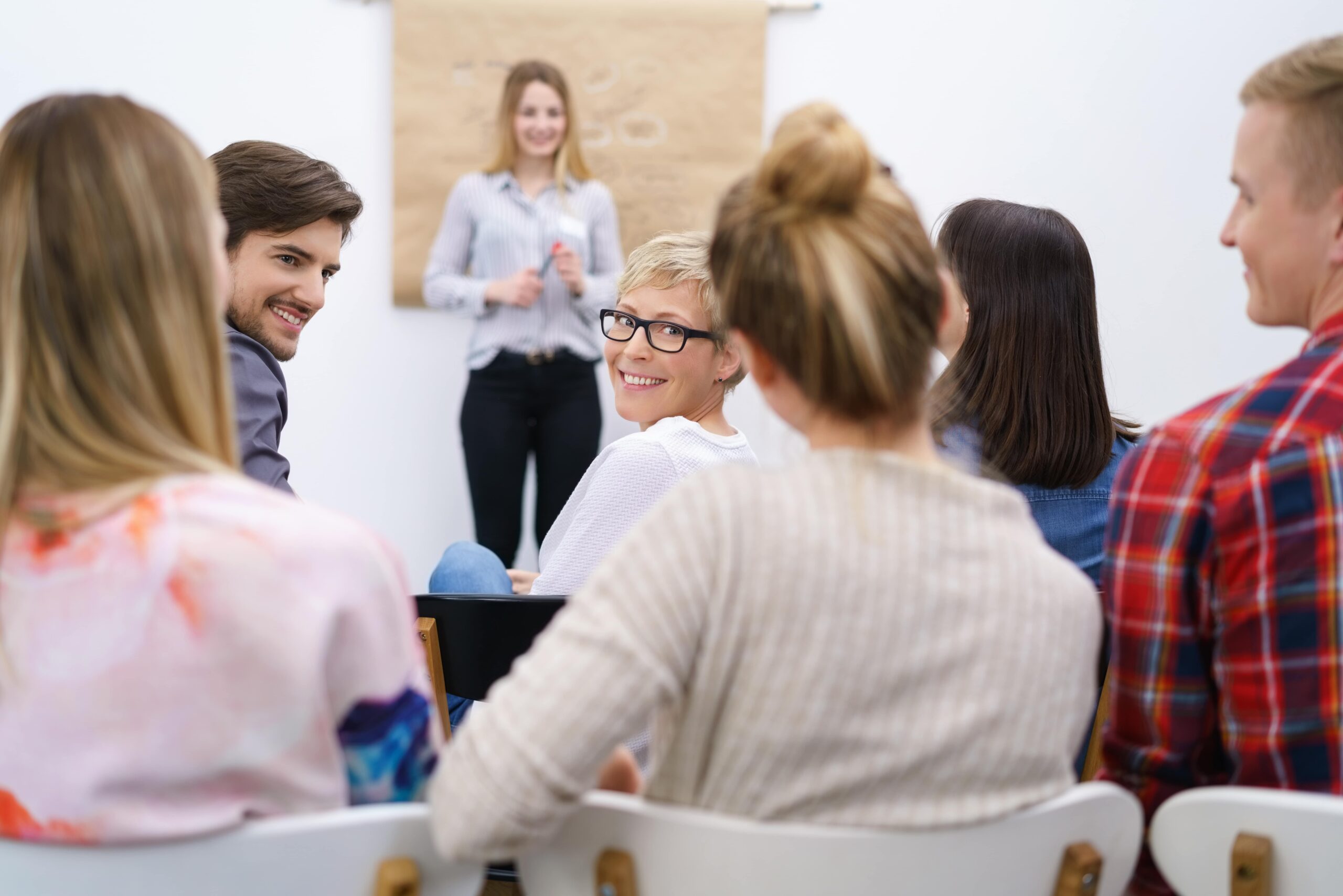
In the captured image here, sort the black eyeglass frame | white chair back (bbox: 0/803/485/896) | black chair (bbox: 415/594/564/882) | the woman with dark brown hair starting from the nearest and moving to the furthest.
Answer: white chair back (bbox: 0/803/485/896) < black chair (bbox: 415/594/564/882) < the woman with dark brown hair < the black eyeglass frame

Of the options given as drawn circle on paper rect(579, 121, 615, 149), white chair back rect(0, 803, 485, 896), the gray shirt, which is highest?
drawn circle on paper rect(579, 121, 615, 149)

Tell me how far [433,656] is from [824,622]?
811mm

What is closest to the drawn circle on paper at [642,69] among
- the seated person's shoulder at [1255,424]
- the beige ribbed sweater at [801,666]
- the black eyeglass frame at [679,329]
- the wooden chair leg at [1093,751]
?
the black eyeglass frame at [679,329]

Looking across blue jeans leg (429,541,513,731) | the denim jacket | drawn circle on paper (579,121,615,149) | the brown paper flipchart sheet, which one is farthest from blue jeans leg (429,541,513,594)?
drawn circle on paper (579,121,615,149)

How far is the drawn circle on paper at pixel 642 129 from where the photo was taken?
3.80m

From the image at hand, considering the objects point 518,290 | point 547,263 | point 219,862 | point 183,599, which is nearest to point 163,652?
point 183,599

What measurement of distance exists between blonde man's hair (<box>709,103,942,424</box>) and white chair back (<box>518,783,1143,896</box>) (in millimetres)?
311

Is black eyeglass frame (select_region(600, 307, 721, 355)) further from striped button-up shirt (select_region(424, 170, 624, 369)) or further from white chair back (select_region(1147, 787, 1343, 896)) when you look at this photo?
striped button-up shirt (select_region(424, 170, 624, 369))

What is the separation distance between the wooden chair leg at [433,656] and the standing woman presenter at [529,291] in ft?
6.92

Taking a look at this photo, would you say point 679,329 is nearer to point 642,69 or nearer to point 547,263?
point 547,263

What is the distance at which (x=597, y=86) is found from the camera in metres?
3.78

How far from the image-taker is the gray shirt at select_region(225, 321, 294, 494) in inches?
63.9

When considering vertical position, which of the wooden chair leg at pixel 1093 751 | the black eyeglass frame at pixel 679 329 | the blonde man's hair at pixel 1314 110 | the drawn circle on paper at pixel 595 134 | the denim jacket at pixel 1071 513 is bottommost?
the wooden chair leg at pixel 1093 751

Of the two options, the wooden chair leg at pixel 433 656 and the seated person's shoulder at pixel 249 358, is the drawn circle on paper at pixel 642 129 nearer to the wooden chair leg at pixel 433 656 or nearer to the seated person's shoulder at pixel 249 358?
the seated person's shoulder at pixel 249 358
